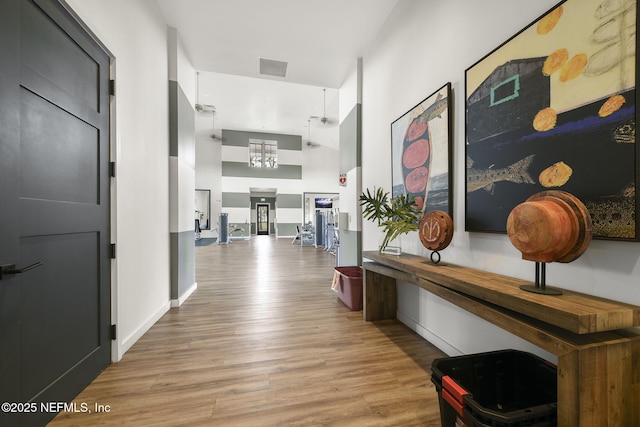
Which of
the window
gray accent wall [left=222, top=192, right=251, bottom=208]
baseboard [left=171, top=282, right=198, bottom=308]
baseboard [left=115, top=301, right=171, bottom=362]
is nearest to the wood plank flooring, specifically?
baseboard [left=115, top=301, right=171, bottom=362]

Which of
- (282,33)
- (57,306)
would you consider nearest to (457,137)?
(282,33)

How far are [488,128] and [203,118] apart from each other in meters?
11.3

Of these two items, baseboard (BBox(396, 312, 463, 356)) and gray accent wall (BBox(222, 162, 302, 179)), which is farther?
gray accent wall (BBox(222, 162, 302, 179))

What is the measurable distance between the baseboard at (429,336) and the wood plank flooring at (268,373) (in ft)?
0.20

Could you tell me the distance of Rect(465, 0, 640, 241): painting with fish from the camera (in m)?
1.10

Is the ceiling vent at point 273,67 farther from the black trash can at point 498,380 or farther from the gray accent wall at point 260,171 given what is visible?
the gray accent wall at point 260,171

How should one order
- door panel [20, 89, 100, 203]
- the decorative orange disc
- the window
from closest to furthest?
door panel [20, 89, 100, 203] < the decorative orange disc < the window

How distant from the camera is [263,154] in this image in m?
13.5

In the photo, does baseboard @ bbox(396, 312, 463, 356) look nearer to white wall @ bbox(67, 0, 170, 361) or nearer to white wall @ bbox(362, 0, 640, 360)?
white wall @ bbox(362, 0, 640, 360)

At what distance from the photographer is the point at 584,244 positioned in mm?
1074

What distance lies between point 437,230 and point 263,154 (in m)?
12.6

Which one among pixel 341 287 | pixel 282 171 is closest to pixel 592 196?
pixel 341 287

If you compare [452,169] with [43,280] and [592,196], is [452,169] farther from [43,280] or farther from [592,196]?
[43,280]

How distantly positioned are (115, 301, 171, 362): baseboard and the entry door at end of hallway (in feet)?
50.4
